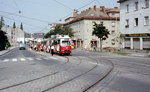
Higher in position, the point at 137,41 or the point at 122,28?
the point at 122,28

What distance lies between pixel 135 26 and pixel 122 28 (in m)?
4.02

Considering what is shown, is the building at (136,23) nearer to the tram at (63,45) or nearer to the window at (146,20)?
the window at (146,20)

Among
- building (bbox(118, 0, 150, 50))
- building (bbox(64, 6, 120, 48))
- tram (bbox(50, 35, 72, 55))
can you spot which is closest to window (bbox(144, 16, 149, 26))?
building (bbox(118, 0, 150, 50))

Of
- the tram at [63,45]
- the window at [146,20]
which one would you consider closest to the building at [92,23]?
the window at [146,20]

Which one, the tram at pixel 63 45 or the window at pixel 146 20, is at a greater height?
the window at pixel 146 20

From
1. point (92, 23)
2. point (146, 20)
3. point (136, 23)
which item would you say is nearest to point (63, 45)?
point (146, 20)

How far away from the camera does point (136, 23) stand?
3328 cm

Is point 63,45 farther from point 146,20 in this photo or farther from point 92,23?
point 92,23

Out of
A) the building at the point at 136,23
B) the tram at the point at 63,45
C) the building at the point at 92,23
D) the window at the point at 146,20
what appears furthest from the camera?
the building at the point at 92,23

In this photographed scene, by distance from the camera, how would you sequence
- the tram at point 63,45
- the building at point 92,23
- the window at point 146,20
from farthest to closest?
1. the building at point 92,23
2. the window at point 146,20
3. the tram at point 63,45

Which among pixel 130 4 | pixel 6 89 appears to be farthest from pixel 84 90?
pixel 130 4

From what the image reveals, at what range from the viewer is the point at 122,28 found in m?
36.8

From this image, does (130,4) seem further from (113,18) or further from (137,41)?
(113,18)

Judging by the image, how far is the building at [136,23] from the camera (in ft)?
100
